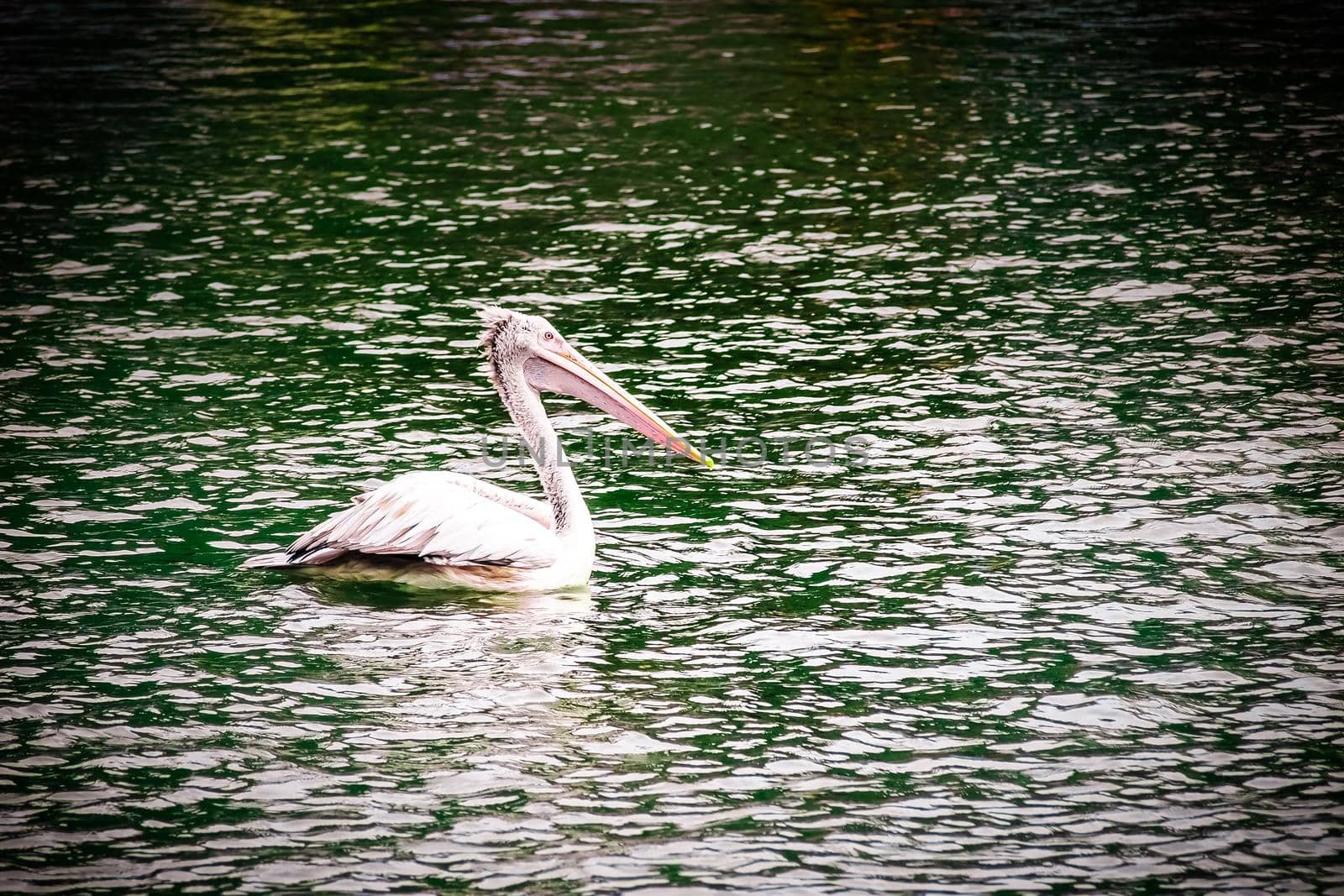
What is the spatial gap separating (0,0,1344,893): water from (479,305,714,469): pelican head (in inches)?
38.4

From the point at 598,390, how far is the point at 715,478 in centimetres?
167

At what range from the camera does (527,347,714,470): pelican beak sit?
1084cm

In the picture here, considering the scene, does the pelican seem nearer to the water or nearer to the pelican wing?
the pelican wing

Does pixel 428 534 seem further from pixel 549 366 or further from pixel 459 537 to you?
pixel 549 366

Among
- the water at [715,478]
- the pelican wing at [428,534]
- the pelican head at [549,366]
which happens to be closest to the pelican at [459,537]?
the pelican wing at [428,534]

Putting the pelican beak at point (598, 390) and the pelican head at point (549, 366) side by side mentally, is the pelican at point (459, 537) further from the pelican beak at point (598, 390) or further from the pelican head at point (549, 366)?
the pelican head at point (549, 366)

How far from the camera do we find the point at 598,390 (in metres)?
11.0

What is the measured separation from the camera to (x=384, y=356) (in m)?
14.4

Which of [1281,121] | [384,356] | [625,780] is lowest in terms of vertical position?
[625,780]

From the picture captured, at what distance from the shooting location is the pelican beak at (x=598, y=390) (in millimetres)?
10844

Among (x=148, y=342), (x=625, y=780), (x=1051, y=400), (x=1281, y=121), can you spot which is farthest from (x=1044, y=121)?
(x=625, y=780)

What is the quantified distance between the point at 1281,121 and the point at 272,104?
13.9m

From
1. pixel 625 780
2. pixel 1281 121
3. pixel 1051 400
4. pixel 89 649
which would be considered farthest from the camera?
pixel 1281 121

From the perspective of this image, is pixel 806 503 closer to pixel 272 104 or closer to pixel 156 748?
pixel 156 748
